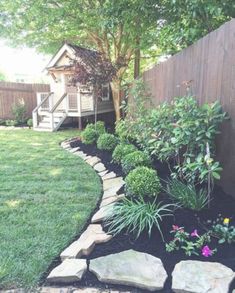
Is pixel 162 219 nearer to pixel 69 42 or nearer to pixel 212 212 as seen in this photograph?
pixel 212 212

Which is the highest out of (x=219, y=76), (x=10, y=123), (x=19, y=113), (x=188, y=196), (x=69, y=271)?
(x=219, y=76)

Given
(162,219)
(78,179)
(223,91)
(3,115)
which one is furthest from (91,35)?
(162,219)

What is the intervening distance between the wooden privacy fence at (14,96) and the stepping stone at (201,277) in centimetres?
1212

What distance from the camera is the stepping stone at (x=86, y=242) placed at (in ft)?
7.27

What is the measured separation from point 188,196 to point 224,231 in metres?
0.57

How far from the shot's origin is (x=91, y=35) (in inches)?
439

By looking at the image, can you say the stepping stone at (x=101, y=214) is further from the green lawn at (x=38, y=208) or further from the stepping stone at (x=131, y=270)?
the stepping stone at (x=131, y=270)

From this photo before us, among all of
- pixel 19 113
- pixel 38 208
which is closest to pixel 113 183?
pixel 38 208

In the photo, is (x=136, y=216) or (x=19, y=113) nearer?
(x=136, y=216)

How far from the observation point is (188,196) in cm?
281

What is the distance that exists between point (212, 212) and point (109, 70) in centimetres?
644

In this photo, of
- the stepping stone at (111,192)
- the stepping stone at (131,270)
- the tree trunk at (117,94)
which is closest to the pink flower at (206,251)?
the stepping stone at (131,270)

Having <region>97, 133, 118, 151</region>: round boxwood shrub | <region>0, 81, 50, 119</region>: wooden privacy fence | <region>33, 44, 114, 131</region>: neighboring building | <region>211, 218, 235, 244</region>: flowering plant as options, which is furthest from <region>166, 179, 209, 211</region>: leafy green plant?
<region>0, 81, 50, 119</region>: wooden privacy fence

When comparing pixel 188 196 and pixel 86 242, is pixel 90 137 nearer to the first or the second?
pixel 188 196
